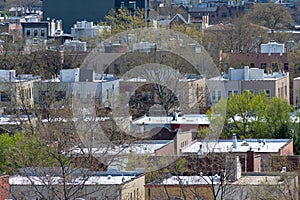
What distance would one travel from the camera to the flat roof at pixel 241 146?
2707 centimetres

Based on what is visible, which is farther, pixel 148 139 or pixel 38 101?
pixel 38 101

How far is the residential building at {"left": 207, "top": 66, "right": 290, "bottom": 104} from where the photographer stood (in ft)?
132

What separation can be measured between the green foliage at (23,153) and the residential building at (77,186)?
63 cm

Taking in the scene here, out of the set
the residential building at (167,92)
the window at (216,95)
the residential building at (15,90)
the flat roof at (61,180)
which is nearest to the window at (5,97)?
the residential building at (15,90)

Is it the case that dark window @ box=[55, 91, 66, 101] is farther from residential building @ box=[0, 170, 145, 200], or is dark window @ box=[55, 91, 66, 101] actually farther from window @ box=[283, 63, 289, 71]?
residential building @ box=[0, 170, 145, 200]

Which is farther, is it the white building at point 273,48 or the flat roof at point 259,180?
the white building at point 273,48

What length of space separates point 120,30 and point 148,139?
25493 millimetres

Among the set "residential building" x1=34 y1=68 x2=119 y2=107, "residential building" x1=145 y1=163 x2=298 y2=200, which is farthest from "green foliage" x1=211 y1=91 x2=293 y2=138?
"residential building" x1=145 y1=163 x2=298 y2=200

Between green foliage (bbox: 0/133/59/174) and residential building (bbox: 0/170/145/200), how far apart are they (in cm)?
63

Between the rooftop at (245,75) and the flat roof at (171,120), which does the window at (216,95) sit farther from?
the flat roof at (171,120)

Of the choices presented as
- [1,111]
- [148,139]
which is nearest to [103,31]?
[1,111]

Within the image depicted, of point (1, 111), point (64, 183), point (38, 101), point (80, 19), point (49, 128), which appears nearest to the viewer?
point (64, 183)

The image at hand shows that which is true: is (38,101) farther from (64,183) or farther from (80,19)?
(80,19)

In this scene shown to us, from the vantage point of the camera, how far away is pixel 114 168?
2455cm
